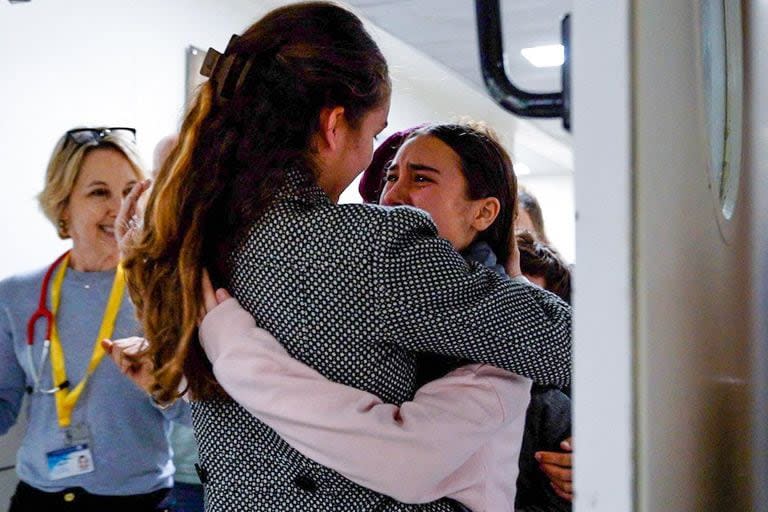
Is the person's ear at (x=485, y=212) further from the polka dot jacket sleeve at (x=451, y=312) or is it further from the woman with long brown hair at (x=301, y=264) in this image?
the polka dot jacket sleeve at (x=451, y=312)

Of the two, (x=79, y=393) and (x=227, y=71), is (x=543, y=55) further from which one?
(x=227, y=71)

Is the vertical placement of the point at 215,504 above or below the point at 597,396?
below

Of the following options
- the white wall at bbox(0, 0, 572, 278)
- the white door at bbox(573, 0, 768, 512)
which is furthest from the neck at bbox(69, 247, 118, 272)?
the white door at bbox(573, 0, 768, 512)

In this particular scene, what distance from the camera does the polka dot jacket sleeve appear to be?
0.97m

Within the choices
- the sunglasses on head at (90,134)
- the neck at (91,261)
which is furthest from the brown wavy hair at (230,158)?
the sunglasses on head at (90,134)

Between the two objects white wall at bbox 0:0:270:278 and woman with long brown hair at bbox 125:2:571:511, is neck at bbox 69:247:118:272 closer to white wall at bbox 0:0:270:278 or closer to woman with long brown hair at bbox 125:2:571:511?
white wall at bbox 0:0:270:278

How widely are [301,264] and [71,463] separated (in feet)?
4.44

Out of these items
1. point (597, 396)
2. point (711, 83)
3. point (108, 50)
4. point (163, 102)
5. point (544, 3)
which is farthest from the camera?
point (544, 3)

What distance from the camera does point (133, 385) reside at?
2123 millimetres

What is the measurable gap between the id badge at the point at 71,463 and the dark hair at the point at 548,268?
3.77 feet

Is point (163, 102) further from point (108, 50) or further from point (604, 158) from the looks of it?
point (604, 158)

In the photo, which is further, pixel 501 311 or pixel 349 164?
pixel 349 164

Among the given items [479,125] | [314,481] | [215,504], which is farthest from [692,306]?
[479,125]

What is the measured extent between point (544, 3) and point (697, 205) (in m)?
4.10
